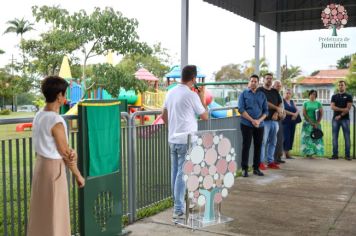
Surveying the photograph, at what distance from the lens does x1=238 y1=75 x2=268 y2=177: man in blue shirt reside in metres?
7.75

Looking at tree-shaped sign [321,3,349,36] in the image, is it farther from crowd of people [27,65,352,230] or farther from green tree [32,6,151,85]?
green tree [32,6,151,85]

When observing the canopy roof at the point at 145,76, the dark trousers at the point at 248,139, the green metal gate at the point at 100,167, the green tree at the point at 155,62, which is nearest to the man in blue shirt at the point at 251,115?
the dark trousers at the point at 248,139

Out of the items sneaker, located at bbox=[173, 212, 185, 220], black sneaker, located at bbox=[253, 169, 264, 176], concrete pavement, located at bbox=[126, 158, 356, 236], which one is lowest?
concrete pavement, located at bbox=[126, 158, 356, 236]

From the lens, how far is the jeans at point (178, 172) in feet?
16.8

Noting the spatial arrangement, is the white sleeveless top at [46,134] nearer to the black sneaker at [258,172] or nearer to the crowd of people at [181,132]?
the crowd of people at [181,132]

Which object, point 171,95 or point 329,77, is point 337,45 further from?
point 329,77

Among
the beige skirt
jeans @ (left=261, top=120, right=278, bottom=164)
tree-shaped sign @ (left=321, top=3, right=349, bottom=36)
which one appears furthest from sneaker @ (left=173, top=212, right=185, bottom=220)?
tree-shaped sign @ (left=321, top=3, right=349, bottom=36)

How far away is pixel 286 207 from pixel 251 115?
224cm

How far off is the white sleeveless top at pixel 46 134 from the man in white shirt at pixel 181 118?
6.39 ft

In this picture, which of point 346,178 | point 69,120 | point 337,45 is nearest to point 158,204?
point 69,120

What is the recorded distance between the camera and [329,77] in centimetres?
7269

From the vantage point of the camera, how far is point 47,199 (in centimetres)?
335

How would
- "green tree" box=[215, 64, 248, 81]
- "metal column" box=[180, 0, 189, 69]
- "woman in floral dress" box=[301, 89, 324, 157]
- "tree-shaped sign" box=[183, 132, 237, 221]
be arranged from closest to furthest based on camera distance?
"tree-shaped sign" box=[183, 132, 237, 221] → "metal column" box=[180, 0, 189, 69] → "woman in floral dress" box=[301, 89, 324, 157] → "green tree" box=[215, 64, 248, 81]

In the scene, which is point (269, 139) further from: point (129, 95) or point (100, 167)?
point (129, 95)
